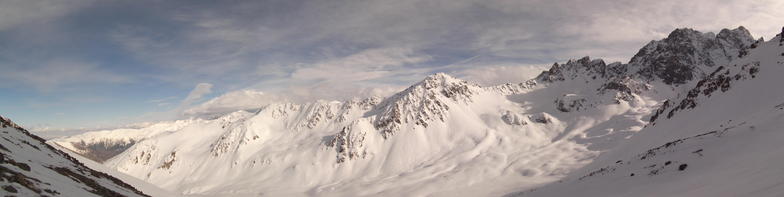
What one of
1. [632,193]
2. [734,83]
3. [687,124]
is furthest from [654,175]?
[734,83]

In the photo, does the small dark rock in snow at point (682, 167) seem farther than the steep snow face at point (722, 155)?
Yes

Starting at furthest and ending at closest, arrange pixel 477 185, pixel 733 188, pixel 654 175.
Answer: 1. pixel 477 185
2. pixel 654 175
3. pixel 733 188

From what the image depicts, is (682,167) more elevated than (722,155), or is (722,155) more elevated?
(722,155)

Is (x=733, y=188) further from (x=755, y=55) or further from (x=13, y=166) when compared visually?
(x=755, y=55)

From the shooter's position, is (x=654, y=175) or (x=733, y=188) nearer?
(x=733, y=188)

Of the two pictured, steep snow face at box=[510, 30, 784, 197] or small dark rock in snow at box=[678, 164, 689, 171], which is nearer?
steep snow face at box=[510, 30, 784, 197]

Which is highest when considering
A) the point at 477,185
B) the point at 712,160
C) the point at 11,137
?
the point at 11,137

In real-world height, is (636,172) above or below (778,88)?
below

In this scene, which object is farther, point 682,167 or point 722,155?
point 682,167
